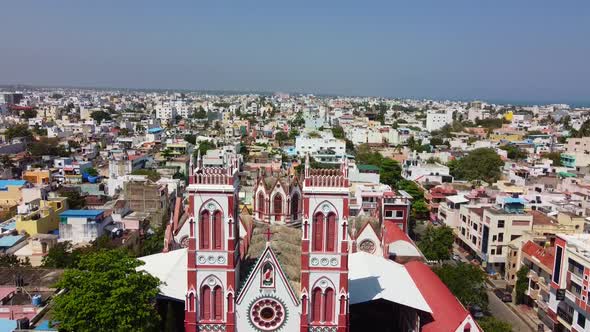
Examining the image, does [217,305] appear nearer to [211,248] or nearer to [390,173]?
[211,248]

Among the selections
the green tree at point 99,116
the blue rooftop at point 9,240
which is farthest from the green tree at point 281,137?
the blue rooftop at point 9,240

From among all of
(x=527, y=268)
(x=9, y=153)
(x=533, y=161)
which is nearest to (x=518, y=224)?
(x=527, y=268)

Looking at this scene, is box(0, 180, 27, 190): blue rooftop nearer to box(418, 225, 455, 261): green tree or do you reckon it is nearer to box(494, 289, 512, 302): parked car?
box(418, 225, 455, 261): green tree

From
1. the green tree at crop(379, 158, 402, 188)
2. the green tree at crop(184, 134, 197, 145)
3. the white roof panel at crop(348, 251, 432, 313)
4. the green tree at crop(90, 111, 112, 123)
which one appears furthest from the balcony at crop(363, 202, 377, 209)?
the green tree at crop(90, 111, 112, 123)

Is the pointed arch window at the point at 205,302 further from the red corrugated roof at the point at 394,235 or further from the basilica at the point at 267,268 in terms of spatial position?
the red corrugated roof at the point at 394,235

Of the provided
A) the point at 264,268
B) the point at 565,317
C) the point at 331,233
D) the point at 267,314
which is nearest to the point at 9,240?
the point at 267,314

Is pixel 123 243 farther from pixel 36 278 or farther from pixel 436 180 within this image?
pixel 436 180
